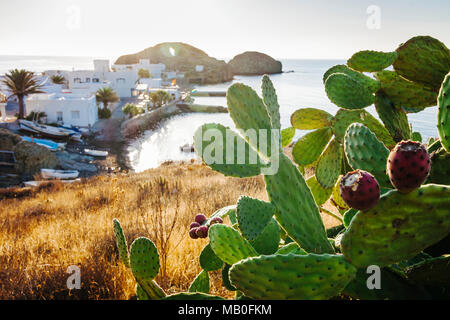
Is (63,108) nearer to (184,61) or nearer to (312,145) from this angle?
(312,145)

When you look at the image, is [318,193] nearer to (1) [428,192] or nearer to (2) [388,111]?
(2) [388,111]

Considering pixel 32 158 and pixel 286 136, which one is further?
pixel 32 158

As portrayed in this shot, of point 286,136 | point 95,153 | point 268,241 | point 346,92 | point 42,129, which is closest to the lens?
point 268,241

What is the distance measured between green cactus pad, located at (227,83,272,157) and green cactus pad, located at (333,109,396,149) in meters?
0.71

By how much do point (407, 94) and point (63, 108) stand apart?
2805cm

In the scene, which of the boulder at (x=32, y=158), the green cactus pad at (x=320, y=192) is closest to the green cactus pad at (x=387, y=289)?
the green cactus pad at (x=320, y=192)

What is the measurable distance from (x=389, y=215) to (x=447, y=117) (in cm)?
31

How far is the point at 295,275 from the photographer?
0.86 meters

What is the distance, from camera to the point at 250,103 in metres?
1.13

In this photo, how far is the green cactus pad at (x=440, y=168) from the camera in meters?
1.09

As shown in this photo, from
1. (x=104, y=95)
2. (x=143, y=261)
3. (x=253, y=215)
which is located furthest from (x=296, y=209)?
(x=104, y=95)

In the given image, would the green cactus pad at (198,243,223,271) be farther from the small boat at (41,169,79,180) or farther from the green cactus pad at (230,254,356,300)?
the small boat at (41,169,79,180)

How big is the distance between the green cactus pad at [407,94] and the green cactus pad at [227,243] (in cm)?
105
